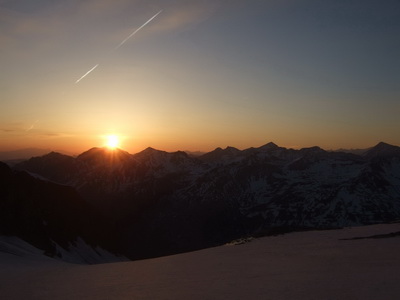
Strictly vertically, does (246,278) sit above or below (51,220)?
above

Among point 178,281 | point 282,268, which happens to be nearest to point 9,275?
point 178,281

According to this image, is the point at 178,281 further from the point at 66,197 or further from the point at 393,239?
the point at 66,197

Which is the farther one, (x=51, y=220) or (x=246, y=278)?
(x=51, y=220)

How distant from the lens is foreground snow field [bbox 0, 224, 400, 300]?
10.2 meters

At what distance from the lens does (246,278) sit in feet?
39.8

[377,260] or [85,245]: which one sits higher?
[377,260]

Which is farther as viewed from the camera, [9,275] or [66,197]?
[66,197]

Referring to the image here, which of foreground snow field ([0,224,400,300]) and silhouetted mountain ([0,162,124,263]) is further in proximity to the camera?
silhouetted mountain ([0,162,124,263])

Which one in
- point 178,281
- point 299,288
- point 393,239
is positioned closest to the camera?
point 299,288

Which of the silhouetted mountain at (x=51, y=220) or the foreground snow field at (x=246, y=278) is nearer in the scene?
the foreground snow field at (x=246, y=278)

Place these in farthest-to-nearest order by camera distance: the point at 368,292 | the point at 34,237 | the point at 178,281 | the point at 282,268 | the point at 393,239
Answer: the point at 34,237 < the point at 393,239 < the point at 282,268 < the point at 178,281 < the point at 368,292

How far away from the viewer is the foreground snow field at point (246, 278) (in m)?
10.2

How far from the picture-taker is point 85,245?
90.1m

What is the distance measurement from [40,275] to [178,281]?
6727 millimetres
